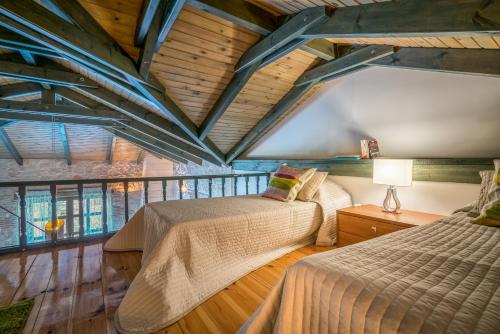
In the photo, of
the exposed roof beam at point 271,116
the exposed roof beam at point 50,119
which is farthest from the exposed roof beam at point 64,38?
the exposed roof beam at point 50,119

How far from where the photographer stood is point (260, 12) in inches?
81.7

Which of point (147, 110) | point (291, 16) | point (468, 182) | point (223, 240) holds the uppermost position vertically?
point (291, 16)

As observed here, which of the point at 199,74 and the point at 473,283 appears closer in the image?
the point at 473,283

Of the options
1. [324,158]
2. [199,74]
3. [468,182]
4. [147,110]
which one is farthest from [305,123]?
[147,110]

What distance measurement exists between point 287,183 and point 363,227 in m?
0.91

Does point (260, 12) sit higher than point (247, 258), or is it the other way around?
point (260, 12)

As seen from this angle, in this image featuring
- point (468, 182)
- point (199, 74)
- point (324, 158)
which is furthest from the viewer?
point (324, 158)

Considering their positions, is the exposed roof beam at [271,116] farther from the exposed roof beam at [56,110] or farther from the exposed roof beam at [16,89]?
the exposed roof beam at [16,89]

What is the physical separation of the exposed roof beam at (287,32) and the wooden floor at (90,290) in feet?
6.61

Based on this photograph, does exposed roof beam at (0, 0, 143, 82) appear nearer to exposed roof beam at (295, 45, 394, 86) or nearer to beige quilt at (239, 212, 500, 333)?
exposed roof beam at (295, 45, 394, 86)

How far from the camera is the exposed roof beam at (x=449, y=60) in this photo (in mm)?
1708

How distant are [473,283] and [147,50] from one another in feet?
8.78

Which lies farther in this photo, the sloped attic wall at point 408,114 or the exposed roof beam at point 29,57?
the exposed roof beam at point 29,57

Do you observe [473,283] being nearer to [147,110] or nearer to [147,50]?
[147,50]
